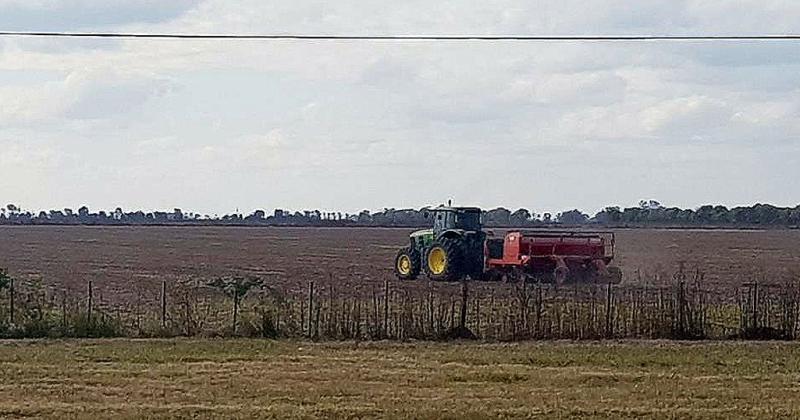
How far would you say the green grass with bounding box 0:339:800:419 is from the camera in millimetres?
14938

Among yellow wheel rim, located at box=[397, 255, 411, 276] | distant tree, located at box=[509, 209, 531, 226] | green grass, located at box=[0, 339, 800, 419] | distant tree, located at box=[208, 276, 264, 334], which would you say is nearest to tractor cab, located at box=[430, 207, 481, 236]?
yellow wheel rim, located at box=[397, 255, 411, 276]

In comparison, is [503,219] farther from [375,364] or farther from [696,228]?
[375,364]

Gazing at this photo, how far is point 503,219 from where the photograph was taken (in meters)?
126

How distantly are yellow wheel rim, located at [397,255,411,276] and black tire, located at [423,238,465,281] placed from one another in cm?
152

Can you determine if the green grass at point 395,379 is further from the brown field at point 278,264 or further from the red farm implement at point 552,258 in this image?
the red farm implement at point 552,258

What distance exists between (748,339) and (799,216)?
119222 millimetres

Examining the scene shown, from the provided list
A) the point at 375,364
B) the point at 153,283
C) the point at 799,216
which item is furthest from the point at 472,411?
the point at 799,216

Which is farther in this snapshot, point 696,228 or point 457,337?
point 696,228

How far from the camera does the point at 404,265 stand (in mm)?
39188

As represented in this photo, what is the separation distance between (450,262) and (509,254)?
1680 millimetres

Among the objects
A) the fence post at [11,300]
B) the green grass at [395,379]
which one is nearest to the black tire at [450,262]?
the green grass at [395,379]

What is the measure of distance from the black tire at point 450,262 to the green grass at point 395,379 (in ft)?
45.6

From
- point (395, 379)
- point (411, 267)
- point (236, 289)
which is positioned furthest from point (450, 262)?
point (395, 379)

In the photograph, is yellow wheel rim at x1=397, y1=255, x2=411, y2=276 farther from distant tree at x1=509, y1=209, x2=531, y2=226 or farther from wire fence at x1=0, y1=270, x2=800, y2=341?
distant tree at x1=509, y1=209, x2=531, y2=226
